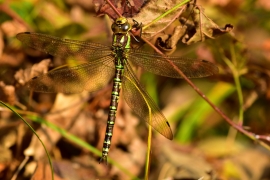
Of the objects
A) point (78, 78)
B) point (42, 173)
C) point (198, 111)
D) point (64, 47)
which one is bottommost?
point (42, 173)

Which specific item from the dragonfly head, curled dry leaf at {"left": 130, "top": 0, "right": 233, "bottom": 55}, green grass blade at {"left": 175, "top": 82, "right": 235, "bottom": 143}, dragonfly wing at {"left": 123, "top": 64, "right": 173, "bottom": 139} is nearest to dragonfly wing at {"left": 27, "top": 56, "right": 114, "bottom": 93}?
dragonfly wing at {"left": 123, "top": 64, "right": 173, "bottom": 139}

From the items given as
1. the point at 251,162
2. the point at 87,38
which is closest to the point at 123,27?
the point at 87,38

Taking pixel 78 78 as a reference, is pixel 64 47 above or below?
above

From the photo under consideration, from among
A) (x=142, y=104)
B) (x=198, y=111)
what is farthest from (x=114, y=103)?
(x=198, y=111)

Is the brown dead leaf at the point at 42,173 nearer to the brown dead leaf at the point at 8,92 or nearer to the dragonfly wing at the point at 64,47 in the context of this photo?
the brown dead leaf at the point at 8,92

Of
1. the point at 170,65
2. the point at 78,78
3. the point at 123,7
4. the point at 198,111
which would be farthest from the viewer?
the point at 198,111

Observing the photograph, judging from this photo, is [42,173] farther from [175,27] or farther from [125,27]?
[175,27]

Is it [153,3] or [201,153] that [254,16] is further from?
[153,3]
